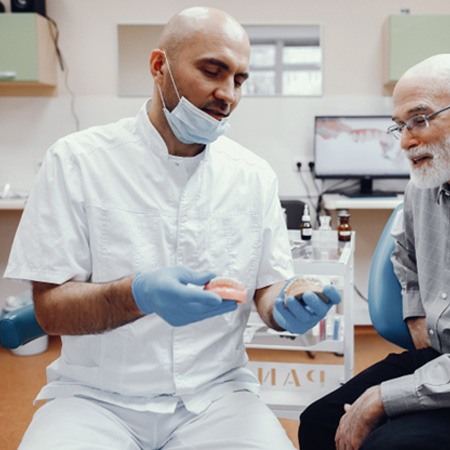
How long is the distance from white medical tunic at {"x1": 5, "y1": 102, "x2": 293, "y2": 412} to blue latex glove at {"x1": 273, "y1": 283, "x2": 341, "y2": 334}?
0.18m

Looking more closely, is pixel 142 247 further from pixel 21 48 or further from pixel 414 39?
pixel 414 39

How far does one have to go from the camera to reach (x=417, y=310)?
1.46 meters

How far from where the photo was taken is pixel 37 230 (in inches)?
→ 46.5

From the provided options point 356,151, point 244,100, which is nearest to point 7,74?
point 244,100

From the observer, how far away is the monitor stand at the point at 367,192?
11.3 ft

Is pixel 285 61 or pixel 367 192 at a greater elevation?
pixel 285 61

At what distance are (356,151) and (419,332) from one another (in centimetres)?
220

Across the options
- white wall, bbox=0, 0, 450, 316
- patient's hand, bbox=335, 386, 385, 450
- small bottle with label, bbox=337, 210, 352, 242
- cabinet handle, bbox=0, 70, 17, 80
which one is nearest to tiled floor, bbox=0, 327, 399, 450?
white wall, bbox=0, 0, 450, 316

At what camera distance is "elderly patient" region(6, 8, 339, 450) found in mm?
1108

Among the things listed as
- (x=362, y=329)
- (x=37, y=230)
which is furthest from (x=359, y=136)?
(x=37, y=230)

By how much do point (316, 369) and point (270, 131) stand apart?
1.93 metres

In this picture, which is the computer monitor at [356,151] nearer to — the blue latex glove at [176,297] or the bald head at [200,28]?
the bald head at [200,28]

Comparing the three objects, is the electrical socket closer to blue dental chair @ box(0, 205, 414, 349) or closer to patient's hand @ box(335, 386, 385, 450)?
blue dental chair @ box(0, 205, 414, 349)

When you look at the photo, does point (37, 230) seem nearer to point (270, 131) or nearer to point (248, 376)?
point (248, 376)
